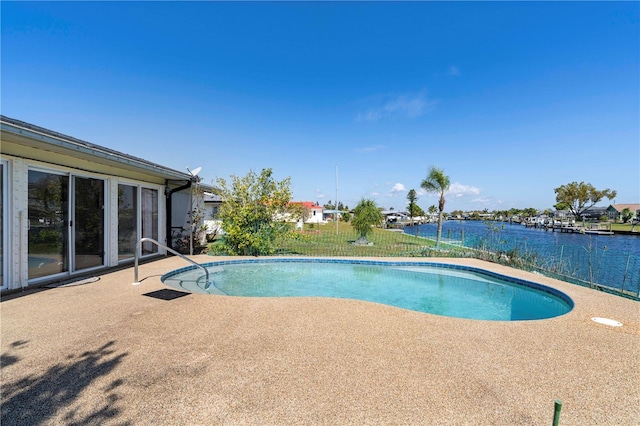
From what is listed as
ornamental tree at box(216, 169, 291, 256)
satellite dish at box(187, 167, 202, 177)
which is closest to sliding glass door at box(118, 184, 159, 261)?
satellite dish at box(187, 167, 202, 177)

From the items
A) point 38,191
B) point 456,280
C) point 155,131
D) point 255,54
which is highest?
point 255,54

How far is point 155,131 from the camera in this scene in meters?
14.6

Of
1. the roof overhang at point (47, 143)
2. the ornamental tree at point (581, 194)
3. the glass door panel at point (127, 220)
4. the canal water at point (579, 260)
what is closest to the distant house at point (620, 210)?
the ornamental tree at point (581, 194)

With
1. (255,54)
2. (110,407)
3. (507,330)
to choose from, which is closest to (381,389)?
(110,407)

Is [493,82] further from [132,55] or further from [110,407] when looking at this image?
[110,407]

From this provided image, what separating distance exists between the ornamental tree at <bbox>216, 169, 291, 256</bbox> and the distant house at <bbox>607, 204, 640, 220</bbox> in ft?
256

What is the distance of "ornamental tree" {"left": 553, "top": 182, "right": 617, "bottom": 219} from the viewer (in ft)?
178

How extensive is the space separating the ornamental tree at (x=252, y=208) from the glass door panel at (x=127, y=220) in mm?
2772

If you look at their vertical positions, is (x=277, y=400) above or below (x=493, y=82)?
below

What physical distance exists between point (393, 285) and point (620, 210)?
278 feet

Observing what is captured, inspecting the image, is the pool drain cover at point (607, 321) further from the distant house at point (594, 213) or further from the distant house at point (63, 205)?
the distant house at point (594, 213)

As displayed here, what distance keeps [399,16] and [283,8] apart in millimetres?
4291

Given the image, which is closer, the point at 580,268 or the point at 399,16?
the point at 580,268

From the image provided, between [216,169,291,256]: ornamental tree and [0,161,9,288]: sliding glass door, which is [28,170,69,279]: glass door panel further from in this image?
[216,169,291,256]: ornamental tree
